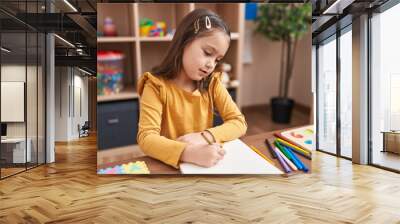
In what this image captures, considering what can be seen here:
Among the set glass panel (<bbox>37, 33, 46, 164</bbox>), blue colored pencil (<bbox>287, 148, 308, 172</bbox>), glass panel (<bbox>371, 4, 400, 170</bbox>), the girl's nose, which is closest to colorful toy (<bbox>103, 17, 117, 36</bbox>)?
glass panel (<bbox>37, 33, 46, 164</bbox>)

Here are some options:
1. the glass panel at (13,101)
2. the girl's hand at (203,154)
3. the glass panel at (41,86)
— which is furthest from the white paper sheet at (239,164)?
the glass panel at (13,101)

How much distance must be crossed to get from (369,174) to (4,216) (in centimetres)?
289

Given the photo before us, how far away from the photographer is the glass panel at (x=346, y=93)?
3.89 m

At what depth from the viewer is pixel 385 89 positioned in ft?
12.3

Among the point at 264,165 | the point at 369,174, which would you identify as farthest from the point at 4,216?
the point at 369,174

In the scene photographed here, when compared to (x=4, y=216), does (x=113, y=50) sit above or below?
above

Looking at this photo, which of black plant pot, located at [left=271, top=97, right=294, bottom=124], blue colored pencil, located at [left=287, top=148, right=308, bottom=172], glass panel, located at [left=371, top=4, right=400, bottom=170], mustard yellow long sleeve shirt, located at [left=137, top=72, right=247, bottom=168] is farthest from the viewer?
glass panel, located at [left=371, top=4, right=400, bottom=170]

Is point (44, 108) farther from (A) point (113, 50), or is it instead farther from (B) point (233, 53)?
(B) point (233, 53)

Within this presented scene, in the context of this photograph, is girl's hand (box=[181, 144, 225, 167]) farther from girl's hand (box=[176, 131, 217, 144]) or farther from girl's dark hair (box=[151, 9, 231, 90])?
girl's dark hair (box=[151, 9, 231, 90])

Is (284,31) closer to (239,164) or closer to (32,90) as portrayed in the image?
(239,164)

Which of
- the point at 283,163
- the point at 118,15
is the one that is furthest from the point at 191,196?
the point at 118,15

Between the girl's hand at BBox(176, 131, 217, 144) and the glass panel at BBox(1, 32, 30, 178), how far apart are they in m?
1.43

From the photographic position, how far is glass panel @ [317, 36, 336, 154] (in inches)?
153

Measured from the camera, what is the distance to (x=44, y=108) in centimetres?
363
